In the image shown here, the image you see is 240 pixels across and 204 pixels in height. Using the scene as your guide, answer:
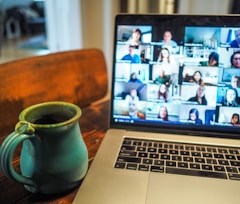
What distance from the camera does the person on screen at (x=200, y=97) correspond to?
2.23 feet

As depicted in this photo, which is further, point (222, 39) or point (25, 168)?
point (222, 39)

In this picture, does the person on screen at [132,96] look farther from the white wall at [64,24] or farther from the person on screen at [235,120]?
the white wall at [64,24]

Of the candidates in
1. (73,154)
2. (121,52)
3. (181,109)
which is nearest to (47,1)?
(121,52)

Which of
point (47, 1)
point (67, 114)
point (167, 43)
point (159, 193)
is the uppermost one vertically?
point (47, 1)

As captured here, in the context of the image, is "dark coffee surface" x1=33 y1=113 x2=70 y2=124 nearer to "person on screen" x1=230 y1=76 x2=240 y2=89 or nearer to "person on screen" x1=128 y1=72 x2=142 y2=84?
"person on screen" x1=128 y1=72 x2=142 y2=84

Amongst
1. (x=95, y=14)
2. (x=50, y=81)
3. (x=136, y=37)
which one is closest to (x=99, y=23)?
(x=95, y=14)

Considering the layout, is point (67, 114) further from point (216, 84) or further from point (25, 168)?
point (216, 84)

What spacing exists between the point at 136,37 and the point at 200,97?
21cm

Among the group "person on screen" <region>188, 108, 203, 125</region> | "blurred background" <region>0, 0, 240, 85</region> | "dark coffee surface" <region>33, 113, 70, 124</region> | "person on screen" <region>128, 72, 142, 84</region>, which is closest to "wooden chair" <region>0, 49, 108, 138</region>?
"dark coffee surface" <region>33, 113, 70, 124</region>

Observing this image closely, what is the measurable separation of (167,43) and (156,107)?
153mm

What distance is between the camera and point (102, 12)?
1.85m

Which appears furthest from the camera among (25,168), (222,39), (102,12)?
(102,12)

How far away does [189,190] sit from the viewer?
515 millimetres

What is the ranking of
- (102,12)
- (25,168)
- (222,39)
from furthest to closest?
(102,12), (222,39), (25,168)
